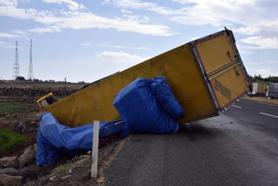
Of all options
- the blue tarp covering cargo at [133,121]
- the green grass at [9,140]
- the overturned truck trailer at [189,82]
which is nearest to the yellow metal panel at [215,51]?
the overturned truck trailer at [189,82]

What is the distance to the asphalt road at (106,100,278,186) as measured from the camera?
7.61 meters

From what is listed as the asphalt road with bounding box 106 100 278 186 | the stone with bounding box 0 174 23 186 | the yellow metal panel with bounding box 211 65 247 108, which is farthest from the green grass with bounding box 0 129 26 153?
the yellow metal panel with bounding box 211 65 247 108

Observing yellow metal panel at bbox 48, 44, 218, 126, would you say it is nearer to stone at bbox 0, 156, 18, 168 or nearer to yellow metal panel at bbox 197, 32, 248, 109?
yellow metal panel at bbox 197, 32, 248, 109

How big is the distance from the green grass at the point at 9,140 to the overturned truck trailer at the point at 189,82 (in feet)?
8.48

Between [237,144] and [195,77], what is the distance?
83.9 inches

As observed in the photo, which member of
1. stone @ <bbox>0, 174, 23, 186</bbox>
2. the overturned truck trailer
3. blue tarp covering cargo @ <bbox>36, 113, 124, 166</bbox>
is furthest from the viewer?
the overturned truck trailer

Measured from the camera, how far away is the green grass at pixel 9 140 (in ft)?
54.0

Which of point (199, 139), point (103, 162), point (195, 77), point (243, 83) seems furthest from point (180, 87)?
point (103, 162)

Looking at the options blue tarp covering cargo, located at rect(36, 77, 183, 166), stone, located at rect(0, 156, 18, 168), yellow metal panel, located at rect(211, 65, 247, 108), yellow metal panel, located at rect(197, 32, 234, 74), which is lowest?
stone, located at rect(0, 156, 18, 168)

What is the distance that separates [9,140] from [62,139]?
5.47 metres

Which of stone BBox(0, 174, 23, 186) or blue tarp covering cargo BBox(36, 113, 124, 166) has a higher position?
blue tarp covering cargo BBox(36, 113, 124, 166)

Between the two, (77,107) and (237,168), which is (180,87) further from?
(237,168)

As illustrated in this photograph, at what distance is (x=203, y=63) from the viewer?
496 inches

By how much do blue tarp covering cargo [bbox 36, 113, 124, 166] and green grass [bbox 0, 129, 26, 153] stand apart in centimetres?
362
